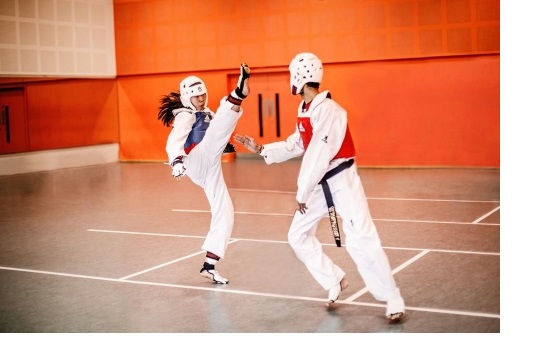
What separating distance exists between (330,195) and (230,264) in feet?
6.81

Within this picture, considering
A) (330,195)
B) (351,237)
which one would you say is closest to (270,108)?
(330,195)

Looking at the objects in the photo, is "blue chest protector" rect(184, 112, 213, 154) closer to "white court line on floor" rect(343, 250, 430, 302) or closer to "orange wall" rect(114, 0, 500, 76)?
"white court line on floor" rect(343, 250, 430, 302)

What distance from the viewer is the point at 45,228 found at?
8.72m

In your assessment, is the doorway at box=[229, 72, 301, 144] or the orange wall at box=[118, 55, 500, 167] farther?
the doorway at box=[229, 72, 301, 144]

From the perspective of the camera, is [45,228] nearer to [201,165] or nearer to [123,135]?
[201,165]

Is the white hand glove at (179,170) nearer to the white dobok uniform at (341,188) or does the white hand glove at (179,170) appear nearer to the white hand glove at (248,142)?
the white hand glove at (248,142)

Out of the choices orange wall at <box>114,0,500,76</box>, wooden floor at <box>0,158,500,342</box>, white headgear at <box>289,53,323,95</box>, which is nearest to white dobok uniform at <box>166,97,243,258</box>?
wooden floor at <box>0,158,500,342</box>

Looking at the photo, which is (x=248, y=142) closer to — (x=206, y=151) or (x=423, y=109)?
(x=206, y=151)

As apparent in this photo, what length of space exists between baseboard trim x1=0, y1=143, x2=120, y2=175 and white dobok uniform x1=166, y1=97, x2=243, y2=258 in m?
10.9

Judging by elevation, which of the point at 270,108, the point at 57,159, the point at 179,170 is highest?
the point at 270,108

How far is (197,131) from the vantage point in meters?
5.97

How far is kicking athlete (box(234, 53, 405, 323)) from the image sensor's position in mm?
4586
